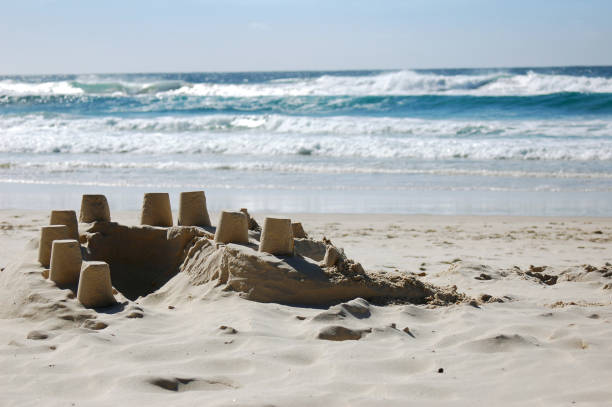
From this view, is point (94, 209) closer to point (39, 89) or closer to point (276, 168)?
point (276, 168)

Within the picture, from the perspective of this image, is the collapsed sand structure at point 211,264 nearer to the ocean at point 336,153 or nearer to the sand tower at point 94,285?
the sand tower at point 94,285

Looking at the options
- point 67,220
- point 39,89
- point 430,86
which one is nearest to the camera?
point 67,220

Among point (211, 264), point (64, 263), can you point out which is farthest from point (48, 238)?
point (211, 264)

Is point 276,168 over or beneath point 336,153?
beneath

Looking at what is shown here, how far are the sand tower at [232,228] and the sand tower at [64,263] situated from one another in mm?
838

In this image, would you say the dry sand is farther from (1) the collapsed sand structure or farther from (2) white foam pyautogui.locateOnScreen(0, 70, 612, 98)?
(2) white foam pyautogui.locateOnScreen(0, 70, 612, 98)

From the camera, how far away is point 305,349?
3.26 meters

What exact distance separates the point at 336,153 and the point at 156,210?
34.8 ft

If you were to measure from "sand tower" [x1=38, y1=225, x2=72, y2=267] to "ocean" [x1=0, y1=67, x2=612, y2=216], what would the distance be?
4301mm

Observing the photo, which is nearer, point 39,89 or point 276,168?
point 276,168

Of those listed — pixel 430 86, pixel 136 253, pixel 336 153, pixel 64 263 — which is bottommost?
pixel 336 153

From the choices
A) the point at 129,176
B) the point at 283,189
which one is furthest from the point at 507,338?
the point at 129,176

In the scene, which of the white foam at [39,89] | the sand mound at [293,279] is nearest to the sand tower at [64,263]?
the sand mound at [293,279]

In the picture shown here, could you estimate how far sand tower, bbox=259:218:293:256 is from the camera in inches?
162
